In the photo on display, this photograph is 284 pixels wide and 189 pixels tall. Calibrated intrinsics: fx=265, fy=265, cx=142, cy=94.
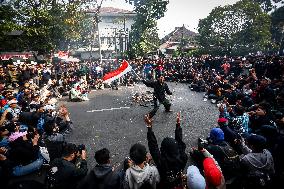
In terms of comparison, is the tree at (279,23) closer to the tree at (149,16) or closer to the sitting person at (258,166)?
the tree at (149,16)

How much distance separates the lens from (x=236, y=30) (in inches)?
1704

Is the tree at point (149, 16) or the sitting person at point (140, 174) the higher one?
the tree at point (149, 16)

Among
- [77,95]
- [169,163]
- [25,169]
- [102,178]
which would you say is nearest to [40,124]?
[25,169]

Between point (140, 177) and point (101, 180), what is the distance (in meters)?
0.65

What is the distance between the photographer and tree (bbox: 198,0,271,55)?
137 feet

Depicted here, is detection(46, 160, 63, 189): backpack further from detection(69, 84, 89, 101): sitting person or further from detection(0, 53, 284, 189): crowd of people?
detection(69, 84, 89, 101): sitting person

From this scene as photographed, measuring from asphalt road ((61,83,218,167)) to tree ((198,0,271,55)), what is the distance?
26.1 m

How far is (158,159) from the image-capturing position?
186 inches

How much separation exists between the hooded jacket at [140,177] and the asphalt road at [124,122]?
4.14m

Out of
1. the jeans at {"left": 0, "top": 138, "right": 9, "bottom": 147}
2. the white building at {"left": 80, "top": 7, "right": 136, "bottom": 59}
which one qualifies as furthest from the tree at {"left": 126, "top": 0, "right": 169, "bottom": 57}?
the jeans at {"left": 0, "top": 138, "right": 9, "bottom": 147}

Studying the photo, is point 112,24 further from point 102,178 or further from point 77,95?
point 102,178

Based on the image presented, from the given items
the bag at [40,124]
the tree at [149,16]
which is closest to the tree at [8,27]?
the tree at [149,16]

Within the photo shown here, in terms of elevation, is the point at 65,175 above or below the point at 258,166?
above

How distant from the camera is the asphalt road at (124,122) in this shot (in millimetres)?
10252
